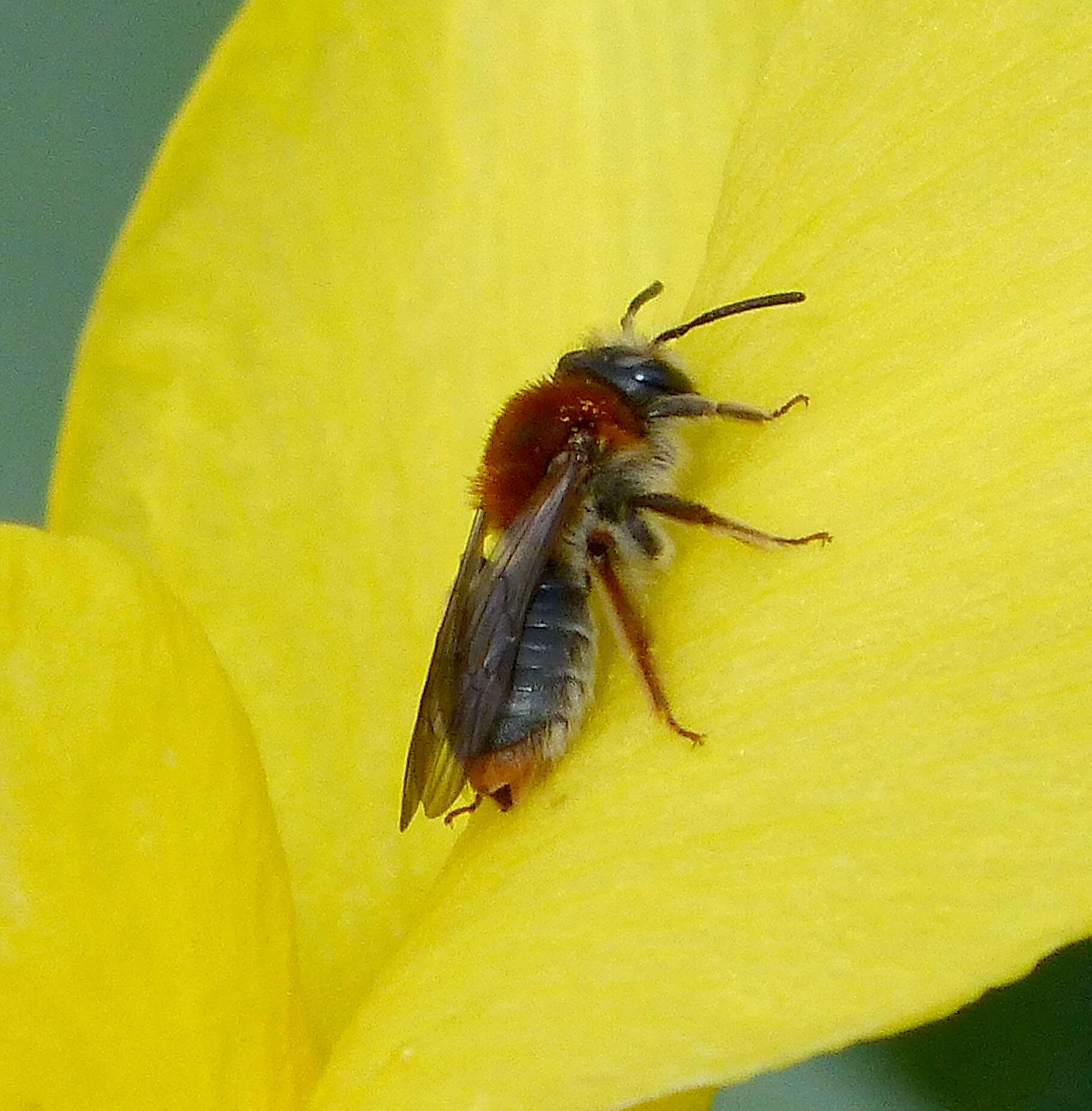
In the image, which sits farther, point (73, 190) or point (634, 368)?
point (73, 190)

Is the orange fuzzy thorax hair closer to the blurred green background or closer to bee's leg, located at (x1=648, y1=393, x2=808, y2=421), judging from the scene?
bee's leg, located at (x1=648, y1=393, x2=808, y2=421)

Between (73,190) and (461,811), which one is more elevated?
(73,190)

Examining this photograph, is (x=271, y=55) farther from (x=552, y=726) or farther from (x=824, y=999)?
(x=824, y=999)

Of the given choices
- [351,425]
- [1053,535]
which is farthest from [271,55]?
[1053,535]

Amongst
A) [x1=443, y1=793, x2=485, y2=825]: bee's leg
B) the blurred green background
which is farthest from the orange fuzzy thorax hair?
the blurred green background

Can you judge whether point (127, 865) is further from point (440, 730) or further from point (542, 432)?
point (542, 432)

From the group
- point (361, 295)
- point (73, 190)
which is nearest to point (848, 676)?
point (361, 295)

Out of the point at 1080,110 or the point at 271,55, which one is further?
the point at 271,55
